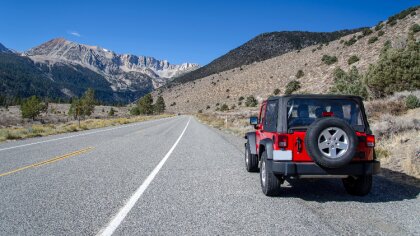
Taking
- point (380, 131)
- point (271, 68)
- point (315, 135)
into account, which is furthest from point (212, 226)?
point (271, 68)

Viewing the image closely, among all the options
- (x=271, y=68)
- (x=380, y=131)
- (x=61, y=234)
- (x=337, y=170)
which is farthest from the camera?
(x=271, y=68)

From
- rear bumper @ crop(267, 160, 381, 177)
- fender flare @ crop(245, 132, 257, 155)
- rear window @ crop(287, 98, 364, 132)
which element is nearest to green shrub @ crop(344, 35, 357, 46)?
fender flare @ crop(245, 132, 257, 155)

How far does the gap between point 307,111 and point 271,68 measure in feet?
254

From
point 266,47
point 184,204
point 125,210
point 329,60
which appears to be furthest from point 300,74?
point 266,47

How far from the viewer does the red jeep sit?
6.02 m

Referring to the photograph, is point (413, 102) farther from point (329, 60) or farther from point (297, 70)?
point (297, 70)

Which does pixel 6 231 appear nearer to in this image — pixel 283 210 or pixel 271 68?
pixel 283 210

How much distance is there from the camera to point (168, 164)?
1050cm

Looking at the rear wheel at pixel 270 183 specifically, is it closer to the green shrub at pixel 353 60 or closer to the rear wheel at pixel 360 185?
the rear wheel at pixel 360 185

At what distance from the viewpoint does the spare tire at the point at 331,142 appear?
19.6ft

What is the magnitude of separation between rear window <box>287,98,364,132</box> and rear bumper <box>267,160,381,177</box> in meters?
0.78

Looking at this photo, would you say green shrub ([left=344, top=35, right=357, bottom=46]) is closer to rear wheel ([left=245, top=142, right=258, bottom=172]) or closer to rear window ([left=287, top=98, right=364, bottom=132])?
rear wheel ([left=245, top=142, right=258, bottom=172])

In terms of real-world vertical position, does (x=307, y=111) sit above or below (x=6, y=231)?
above

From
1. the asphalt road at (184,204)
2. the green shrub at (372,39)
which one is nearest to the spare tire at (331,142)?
the asphalt road at (184,204)
